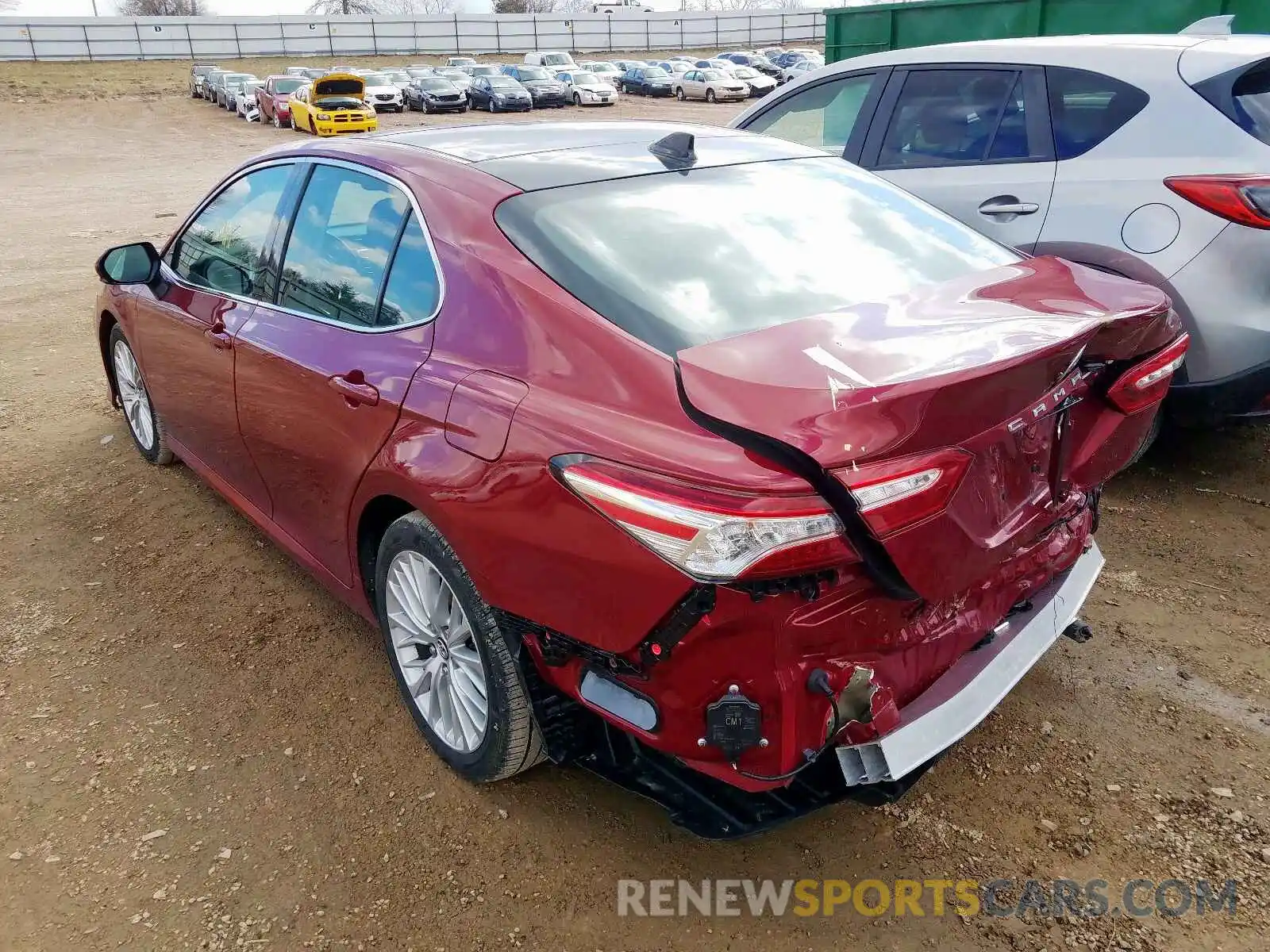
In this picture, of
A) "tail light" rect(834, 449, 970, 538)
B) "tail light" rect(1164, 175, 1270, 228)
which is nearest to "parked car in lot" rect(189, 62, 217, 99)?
"tail light" rect(1164, 175, 1270, 228)

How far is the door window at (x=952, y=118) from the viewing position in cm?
456

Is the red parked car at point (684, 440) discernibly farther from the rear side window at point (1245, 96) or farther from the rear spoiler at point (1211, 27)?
the rear spoiler at point (1211, 27)

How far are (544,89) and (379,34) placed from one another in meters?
30.7

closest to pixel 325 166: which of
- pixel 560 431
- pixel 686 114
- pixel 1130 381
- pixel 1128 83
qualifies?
pixel 560 431

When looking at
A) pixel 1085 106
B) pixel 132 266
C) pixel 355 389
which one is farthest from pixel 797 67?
pixel 355 389

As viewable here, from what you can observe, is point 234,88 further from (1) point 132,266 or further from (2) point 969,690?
(2) point 969,690

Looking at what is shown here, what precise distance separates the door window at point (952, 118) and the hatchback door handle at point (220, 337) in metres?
3.40

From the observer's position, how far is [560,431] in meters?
2.02

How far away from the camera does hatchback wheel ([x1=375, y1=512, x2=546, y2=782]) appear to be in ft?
7.66

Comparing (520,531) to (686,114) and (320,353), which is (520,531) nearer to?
(320,353)

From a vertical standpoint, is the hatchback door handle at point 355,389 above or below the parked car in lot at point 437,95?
above

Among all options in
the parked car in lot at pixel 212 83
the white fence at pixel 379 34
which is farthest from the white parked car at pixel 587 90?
the white fence at pixel 379 34

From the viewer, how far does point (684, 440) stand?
1833 mm

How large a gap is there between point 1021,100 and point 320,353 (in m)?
3.52
